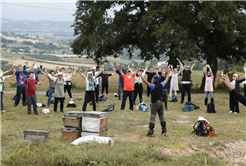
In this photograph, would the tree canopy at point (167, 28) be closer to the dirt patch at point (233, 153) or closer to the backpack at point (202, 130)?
the backpack at point (202, 130)

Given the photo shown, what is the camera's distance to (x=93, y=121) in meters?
7.60

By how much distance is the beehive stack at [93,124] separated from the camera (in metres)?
7.55

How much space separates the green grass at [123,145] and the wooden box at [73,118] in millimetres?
556

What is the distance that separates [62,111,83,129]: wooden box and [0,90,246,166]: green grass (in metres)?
0.56

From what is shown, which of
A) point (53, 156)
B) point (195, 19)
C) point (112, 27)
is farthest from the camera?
point (112, 27)

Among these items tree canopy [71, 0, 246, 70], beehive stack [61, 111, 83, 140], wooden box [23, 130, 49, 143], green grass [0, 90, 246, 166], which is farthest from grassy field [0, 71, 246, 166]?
tree canopy [71, 0, 246, 70]

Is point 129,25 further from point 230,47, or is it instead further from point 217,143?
point 217,143

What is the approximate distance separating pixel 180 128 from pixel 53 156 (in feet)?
17.5

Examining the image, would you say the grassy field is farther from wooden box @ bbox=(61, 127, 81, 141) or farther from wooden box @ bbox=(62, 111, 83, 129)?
wooden box @ bbox=(62, 111, 83, 129)

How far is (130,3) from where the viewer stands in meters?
25.1

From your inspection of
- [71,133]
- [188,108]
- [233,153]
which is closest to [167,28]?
[188,108]

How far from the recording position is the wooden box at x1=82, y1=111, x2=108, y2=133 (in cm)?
755

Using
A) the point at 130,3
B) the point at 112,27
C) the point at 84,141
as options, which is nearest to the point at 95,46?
the point at 112,27

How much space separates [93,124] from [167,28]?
1483 cm
